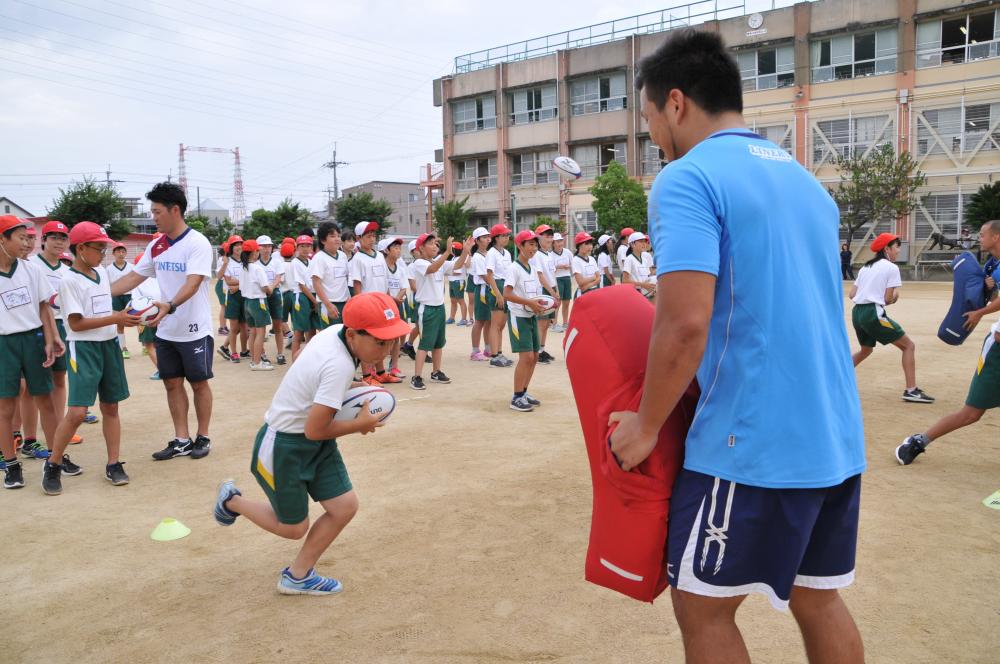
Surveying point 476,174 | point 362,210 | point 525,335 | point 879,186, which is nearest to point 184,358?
point 525,335

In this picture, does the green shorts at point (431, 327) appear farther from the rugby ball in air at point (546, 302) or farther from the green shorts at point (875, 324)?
the green shorts at point (875, 324)

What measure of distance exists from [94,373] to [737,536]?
5455 mm

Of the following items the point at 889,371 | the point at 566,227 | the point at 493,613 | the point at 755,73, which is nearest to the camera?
the point at 493,613

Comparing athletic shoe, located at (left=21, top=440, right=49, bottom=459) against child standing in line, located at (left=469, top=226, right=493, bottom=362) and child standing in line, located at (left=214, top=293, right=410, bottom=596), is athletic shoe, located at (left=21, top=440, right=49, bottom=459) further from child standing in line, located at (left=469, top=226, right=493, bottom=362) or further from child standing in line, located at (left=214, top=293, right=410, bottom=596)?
child standing in line, located at (left=469, top=226, right=493, bottom=362)

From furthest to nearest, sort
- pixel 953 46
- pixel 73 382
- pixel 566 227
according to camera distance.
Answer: pixel 566 227 < pixel 953 46 < pixel 73 382

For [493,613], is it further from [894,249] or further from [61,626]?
[894,249]

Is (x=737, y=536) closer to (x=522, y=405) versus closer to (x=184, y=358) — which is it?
(x=184, y=358)

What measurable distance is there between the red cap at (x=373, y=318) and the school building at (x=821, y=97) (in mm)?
23510

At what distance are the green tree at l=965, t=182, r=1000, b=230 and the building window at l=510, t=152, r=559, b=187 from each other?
2143 cm

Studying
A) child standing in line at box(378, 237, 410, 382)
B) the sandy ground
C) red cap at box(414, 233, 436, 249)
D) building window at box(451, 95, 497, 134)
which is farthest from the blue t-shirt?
building window at box(451, 95, 497, 134)

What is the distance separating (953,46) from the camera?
30.5 meters

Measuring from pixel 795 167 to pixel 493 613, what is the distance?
2.52m

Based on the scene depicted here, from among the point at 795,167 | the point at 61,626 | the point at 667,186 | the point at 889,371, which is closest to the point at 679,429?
the point at 667,186

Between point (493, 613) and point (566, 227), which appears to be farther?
Answer: point (566, 227)
